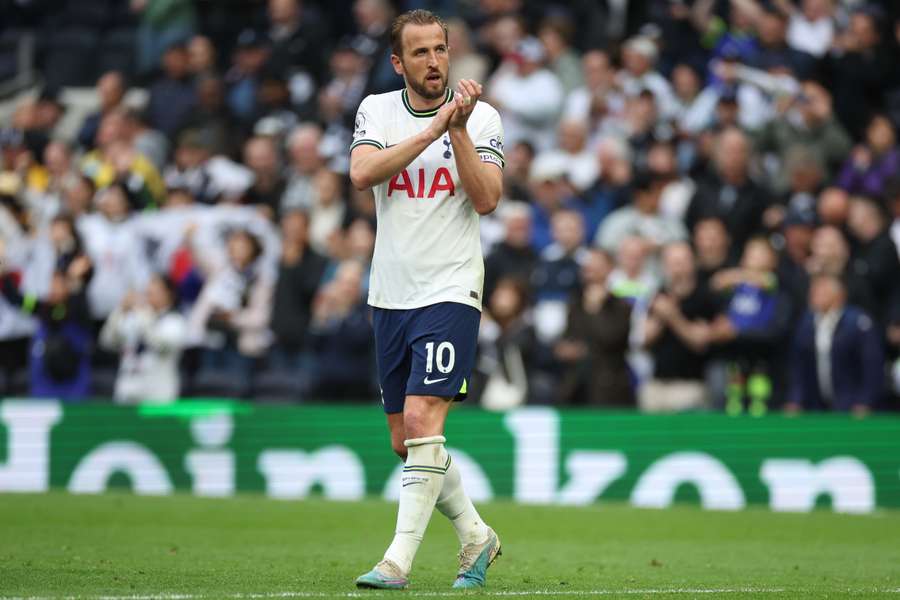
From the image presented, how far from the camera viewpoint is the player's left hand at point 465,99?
23.4 feet

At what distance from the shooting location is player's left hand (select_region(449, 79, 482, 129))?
7.13 m

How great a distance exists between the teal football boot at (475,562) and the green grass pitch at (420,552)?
10cm

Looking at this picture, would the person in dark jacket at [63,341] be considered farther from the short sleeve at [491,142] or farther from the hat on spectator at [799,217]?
the short sleeve at [491,142]

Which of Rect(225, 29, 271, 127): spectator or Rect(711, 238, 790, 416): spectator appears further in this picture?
Rect(225, 29, 271, 127): spectator

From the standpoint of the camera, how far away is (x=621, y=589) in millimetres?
7684

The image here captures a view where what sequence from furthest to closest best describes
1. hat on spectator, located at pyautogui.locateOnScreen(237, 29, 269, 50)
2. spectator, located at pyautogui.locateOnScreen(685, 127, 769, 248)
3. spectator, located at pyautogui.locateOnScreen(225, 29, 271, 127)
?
hat on spectator, located at pyautogui.locateOnScreen(237, 29, 269, 50) → spectator, located at pyautogui.locateOnScreen(225, 29, 271, 127) → spectator, located at pyautogui.locateOnScreen(685, 127, 769, 248)

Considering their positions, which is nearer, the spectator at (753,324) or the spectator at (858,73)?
the spectator at (753,324)

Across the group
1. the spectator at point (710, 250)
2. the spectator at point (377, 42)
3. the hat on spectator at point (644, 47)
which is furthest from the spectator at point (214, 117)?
the spectator at point (710, 250)

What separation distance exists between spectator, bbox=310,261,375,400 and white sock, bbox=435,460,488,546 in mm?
8172

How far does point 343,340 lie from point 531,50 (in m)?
4.85

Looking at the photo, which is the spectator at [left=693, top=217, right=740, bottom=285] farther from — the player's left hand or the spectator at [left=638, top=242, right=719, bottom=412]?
the player's left hand

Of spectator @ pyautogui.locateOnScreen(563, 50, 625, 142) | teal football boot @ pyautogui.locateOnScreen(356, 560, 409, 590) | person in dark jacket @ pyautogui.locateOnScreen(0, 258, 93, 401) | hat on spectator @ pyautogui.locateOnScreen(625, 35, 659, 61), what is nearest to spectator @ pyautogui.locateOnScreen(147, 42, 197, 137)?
person in dark jacket @ pyautogui.locateOnScreen(0, 258, 93, 401)

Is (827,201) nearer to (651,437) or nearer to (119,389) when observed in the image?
(651,437)

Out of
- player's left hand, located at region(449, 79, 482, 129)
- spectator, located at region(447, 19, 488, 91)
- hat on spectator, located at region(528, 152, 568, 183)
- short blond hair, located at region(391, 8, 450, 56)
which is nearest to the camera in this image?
player's left hand, located at region(449, 79, 482, 129)
